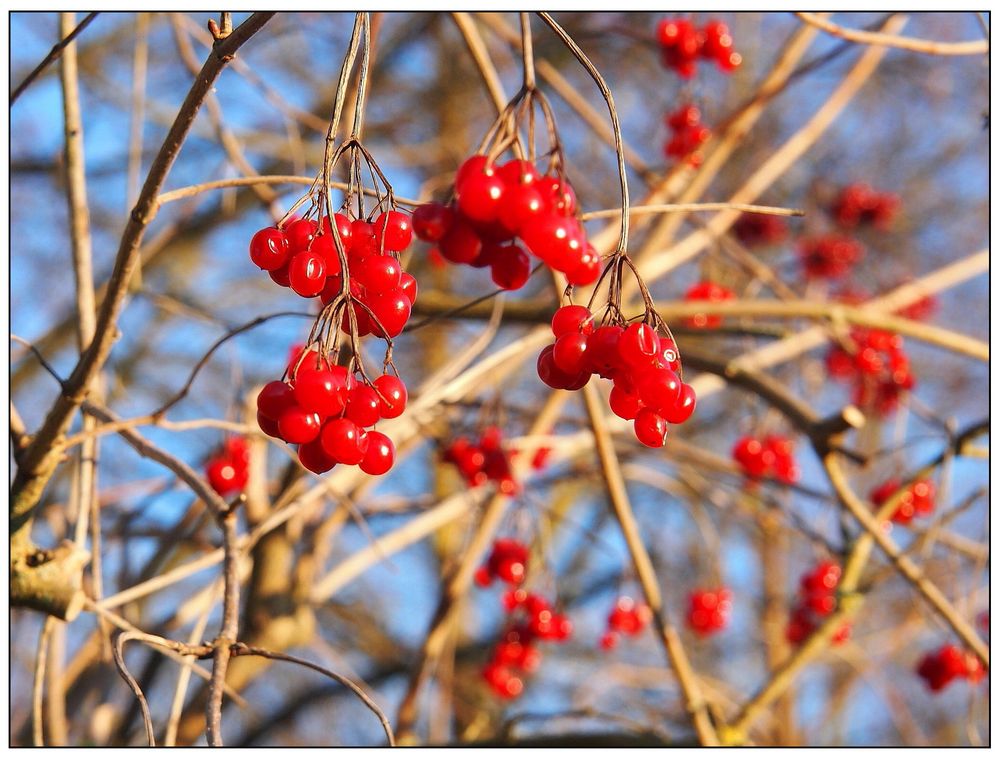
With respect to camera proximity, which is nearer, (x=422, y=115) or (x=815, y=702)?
(x=422, y=115)

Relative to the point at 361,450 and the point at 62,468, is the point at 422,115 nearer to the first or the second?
the point at 62,468

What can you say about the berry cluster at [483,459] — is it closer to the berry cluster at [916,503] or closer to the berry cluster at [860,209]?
the berry cluster at [916,503]

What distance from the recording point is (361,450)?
1.06m

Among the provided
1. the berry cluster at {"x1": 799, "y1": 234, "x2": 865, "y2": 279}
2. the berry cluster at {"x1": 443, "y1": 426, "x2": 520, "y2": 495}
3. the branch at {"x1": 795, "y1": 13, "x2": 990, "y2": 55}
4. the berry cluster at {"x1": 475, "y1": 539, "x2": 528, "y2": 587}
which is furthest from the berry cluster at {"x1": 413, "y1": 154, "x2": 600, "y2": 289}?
the berry cluster at {"x1": 799, "y1": 234, "x2": 865, "y2": 279}

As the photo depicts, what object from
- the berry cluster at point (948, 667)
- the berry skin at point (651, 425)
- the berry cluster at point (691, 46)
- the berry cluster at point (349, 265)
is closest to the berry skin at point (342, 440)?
the berry cluster at point (349, 265)

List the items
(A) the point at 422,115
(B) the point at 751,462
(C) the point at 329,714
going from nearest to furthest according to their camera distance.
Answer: (B) the point at 751,462 < (C) the point at 329,714 < (A) the point at 422,115

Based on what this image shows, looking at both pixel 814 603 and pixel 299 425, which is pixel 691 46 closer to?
pixel 814 603

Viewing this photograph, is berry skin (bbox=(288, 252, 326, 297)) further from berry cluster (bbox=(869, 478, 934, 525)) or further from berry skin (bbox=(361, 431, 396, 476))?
berry cluster (bbox=(869, 478, 934, 525))

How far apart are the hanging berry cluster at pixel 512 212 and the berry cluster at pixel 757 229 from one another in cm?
317

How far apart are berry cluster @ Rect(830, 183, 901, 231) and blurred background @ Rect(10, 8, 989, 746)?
97 mm

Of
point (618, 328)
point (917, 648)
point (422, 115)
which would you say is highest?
point (422, 115)

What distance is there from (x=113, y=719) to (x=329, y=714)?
290 cm

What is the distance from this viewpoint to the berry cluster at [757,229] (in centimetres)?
409

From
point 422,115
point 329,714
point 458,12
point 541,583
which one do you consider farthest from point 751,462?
point 422,115
